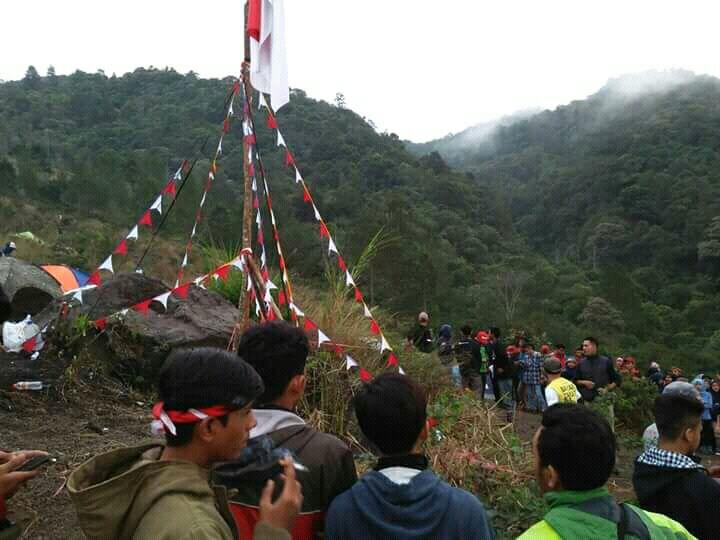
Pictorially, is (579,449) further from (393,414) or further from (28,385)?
(28,385)

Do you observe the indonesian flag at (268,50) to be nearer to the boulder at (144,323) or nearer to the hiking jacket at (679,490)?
the boulder at (144,323)

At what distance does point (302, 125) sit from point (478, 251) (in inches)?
911

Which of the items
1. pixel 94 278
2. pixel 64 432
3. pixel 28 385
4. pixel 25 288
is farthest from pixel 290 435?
pixel 25 288

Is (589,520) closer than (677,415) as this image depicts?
Yes

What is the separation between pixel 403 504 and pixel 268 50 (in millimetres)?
3869

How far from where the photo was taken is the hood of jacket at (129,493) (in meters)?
1.42

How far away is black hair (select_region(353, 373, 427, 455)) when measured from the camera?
72.7 inches

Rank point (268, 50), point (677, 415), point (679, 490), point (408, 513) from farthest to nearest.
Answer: point (268, 50)
point (677, 415)
point (679, 490)
point (408, 513)

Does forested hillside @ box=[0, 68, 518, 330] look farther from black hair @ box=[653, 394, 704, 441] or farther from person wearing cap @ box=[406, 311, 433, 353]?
black hair @ box=[653, 394, 704, 441]

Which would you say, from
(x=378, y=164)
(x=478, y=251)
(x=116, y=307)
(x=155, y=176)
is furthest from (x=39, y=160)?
(x=116, y=307)

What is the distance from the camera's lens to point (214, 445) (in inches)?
61.8

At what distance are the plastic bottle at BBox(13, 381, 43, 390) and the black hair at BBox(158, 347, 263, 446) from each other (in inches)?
155

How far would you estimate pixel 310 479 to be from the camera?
6.07 feet

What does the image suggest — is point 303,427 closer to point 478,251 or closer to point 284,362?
point 284,362
